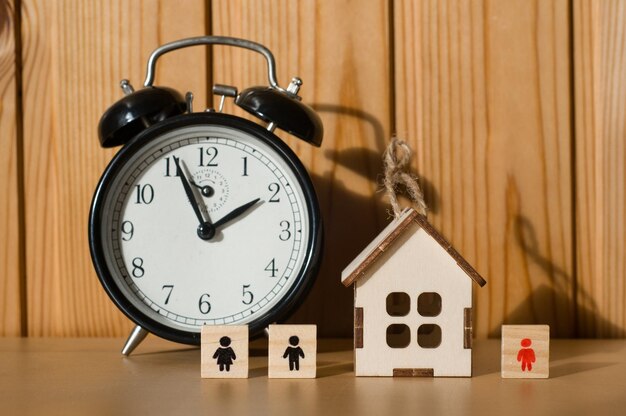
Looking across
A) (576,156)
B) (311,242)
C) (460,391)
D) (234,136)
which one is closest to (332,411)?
(460,391)

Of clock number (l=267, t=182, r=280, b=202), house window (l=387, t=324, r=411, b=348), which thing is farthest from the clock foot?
house window (l=387, t=324, r=411, b=348)

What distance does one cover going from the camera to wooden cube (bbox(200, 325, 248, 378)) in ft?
3.14

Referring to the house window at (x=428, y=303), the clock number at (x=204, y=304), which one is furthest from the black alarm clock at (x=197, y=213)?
the house window at (x=428, y=303)

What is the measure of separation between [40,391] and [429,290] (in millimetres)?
447

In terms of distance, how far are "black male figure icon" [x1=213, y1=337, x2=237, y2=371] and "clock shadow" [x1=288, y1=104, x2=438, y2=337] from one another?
0.32 m

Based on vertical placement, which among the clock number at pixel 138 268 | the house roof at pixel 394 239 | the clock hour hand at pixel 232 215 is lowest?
the clock number at pixel 138 268

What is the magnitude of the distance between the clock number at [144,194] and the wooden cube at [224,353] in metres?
0.22

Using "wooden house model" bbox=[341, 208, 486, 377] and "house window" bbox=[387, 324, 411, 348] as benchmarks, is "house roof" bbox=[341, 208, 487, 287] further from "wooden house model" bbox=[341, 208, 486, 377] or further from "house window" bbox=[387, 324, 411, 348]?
"house window" bbox=[387, 324, 411, 348]

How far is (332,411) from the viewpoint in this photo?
2.63 feet

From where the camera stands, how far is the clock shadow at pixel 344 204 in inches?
49.7

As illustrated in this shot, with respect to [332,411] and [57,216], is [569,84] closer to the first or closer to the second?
[332,411]

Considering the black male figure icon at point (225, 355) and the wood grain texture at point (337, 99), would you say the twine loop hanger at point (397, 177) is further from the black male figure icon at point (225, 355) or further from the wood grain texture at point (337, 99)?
the black male figure icon at point (225, 355)

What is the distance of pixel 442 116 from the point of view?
126 cm

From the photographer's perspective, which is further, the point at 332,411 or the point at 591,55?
the point at 591,55
